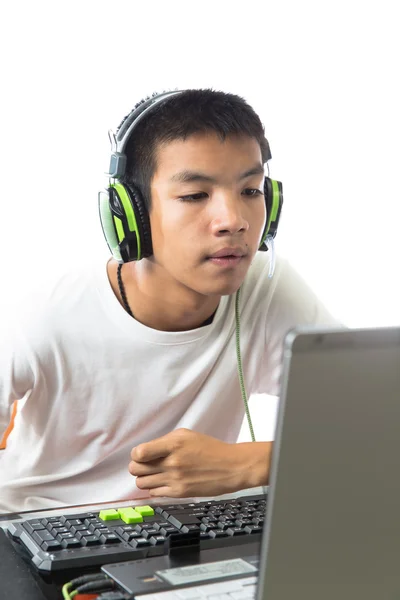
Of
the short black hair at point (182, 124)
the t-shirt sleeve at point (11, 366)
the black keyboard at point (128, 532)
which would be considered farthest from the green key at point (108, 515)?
the short black hair at point (182, 124)

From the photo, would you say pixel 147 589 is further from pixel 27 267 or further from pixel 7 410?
pixel 27 267

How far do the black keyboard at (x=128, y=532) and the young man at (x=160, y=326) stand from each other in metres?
0.36

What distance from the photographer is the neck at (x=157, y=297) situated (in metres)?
1.55

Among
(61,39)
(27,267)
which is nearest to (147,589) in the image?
(27,267)

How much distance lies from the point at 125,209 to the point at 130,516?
0.62 m

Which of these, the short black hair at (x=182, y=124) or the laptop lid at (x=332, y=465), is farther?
the short black hair at (x=182, y=124)

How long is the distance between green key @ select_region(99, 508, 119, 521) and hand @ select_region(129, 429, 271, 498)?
180 mm

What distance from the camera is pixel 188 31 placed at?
256 centimetres

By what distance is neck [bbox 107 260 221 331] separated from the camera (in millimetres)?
1555

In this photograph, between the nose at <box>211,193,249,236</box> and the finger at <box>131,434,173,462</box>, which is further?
the nose at <box>211,193,249,236</box>

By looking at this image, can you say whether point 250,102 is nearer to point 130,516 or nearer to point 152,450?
point 152,450

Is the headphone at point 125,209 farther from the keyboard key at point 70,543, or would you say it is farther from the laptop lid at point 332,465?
the laptop lid at point 332,465

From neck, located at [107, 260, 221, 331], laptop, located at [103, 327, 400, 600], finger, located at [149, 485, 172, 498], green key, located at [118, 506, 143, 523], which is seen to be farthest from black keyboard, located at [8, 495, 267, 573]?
neck, located at [107, 260, 221, 331]

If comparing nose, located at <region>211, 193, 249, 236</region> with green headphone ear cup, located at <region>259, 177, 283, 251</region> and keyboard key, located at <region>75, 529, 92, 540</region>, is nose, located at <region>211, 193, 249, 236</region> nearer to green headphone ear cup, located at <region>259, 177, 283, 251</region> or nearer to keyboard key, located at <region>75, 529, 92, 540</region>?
green headphone ear cup, located at <region>259, 177, 283, 251</region>
